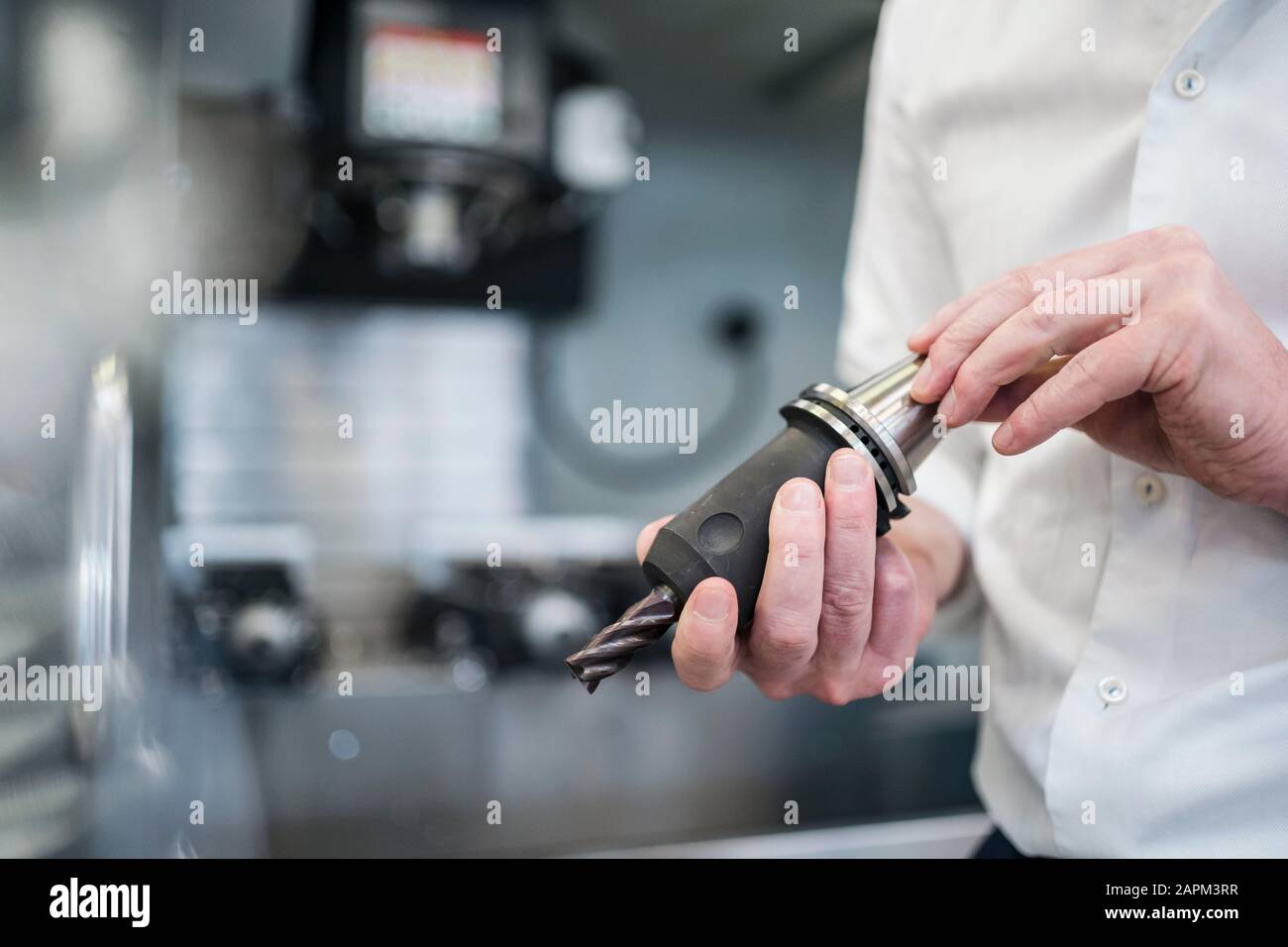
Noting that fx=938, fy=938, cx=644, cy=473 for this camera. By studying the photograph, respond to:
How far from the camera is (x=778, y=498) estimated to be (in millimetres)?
377

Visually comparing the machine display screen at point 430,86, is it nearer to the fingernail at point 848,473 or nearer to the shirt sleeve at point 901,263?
the shirt sleeve at point 901,263

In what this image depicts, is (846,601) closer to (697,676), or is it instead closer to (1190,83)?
(697,676)

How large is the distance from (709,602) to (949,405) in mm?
133

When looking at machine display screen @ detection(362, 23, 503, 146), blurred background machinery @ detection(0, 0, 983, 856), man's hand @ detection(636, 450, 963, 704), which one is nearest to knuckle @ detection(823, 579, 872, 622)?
man's hand @ detection(636, 450, 963, 704)

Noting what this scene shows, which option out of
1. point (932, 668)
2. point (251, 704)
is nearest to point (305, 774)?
point (251, 704)

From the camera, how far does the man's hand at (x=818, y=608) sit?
0.37 meters

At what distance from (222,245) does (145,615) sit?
88cm

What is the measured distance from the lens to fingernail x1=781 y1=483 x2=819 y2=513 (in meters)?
0.37

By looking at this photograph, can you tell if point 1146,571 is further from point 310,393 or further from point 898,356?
point 310,393

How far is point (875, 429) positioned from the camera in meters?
0.39

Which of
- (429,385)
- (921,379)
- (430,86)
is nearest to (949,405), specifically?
(921,379)

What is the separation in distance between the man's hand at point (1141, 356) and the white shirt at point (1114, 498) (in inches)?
2.4

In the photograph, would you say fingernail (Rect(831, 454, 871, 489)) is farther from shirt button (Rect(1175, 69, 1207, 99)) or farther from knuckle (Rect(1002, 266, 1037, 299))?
shirt button (Rect(1175, 69, 1207, 99))

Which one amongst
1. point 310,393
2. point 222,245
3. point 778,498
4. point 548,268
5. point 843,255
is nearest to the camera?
point 778,498
